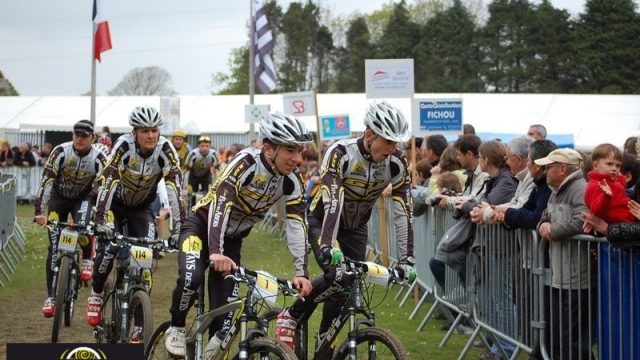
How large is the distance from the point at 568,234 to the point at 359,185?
1651 millimetres

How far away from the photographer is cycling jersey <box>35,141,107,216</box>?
11.2 meters

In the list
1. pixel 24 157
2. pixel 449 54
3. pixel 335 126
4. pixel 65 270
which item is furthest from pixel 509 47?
pixel 65 270

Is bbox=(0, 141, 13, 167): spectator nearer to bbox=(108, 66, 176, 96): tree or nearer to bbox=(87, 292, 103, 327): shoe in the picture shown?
bbox=(87, 292, 103, 327): shoe

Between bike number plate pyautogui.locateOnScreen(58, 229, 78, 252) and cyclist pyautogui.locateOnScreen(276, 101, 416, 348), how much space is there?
125 inches

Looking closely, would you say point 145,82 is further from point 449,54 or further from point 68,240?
point 68,240

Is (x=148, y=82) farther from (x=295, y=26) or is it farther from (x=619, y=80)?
(x=619, y=80)

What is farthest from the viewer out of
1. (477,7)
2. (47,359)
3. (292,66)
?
(292,66)

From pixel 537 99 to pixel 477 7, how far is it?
141 ft

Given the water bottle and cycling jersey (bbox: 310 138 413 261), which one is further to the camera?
cycling jersey (bbox: 310 138 413 261)

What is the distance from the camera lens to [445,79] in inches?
2886

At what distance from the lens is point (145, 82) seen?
9912 centimetres

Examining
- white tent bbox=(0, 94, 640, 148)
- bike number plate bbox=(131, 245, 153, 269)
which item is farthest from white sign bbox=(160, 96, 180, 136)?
bike number plate bbox=(131, 245, 153, 269)

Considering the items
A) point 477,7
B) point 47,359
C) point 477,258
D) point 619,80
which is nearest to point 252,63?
point 619,80

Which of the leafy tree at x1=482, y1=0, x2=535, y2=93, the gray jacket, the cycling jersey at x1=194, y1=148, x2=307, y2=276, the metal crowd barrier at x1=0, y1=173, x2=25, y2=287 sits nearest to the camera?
the cycling jersey at x1=194, y1=148, x2=307, y2=276
